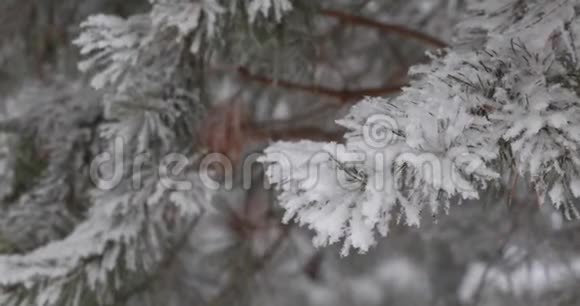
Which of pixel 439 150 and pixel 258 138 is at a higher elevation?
pixel 258 138

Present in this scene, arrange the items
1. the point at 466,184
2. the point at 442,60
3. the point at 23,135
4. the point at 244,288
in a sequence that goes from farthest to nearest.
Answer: the point at 244,288 < the point at 23,135 < the point at 442,60 < the point at 466,184

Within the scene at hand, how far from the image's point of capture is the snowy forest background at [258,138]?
0.68m

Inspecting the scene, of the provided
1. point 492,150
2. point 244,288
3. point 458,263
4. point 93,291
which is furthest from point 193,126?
point 458,263

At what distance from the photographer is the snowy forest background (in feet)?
2.24

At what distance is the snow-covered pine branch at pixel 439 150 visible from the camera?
2.14ft

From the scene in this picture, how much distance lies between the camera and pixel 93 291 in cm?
114

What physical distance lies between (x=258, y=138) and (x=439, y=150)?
119 cm

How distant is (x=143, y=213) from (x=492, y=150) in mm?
687

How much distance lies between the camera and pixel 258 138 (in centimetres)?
182

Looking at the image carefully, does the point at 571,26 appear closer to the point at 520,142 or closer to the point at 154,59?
the point at 520,142

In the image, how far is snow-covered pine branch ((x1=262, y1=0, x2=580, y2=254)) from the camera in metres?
0.65

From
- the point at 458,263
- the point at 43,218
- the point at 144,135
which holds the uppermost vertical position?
the point at 144,135

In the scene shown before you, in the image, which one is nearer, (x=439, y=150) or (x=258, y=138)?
(x=439, y=150)

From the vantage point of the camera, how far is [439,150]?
655mm
